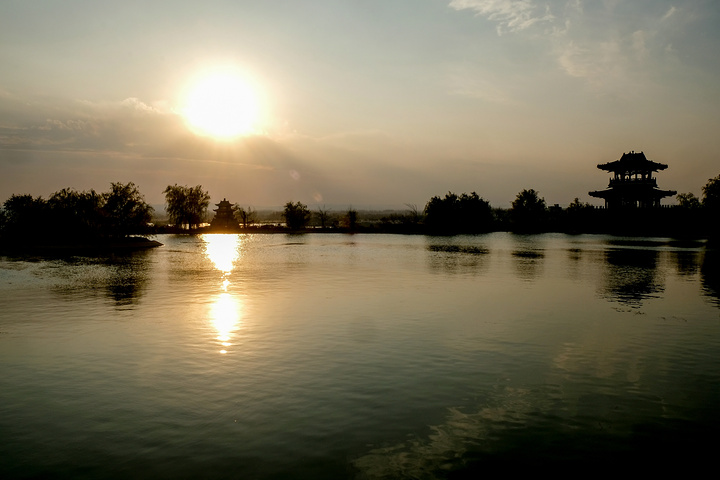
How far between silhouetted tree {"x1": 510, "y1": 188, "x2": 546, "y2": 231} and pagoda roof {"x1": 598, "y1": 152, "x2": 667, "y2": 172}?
83.6ft

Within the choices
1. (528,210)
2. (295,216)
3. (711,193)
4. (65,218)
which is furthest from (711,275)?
(295,216)

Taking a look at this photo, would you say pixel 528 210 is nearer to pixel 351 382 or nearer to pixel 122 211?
pixel 122 211

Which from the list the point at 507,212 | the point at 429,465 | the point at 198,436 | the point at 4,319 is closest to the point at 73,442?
the point at 198,436

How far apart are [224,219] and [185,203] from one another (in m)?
11.4

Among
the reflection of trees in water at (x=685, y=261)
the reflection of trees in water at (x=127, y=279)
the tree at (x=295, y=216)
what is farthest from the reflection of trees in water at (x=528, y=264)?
the tree at (x=295, y=216)

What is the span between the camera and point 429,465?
9.52 metres

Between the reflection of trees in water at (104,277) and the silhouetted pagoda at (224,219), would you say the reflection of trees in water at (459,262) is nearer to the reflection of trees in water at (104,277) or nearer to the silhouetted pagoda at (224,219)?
the reflection of trees in water at (104,277)

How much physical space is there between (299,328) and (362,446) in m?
11.5

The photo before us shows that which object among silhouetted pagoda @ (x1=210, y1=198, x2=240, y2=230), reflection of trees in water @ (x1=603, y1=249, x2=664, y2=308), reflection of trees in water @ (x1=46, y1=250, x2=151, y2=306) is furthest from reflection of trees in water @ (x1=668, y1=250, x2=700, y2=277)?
silhouetted pagoda @ (x1=210, y1=198, x2=240, y2=230)

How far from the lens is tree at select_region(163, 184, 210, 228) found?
11756 centimetres

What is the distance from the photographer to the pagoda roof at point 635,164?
96.1 meters

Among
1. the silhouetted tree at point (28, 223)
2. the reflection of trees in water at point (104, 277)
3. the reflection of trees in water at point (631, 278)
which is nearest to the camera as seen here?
the reflection of trees in water at point (631, 278)

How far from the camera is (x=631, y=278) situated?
127ft

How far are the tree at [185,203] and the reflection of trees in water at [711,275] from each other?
95676mm
